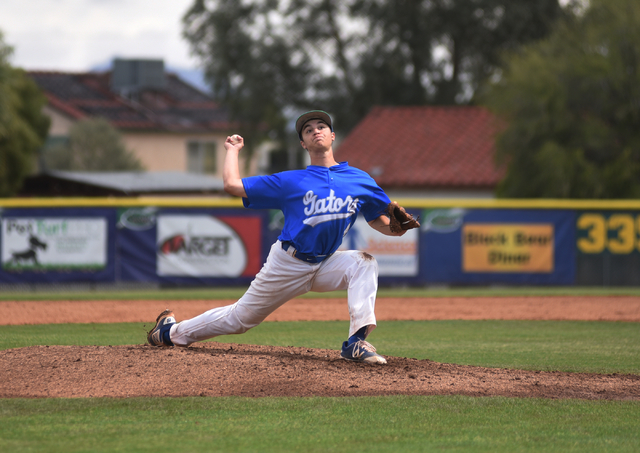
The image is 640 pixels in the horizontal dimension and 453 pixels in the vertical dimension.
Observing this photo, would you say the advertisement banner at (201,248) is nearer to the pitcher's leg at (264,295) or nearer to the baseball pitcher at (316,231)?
the pitcher's leg at (264,295)

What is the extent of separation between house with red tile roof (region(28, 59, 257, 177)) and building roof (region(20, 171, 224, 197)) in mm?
12019

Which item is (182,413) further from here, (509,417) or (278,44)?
(278,44)

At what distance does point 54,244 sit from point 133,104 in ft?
95.3

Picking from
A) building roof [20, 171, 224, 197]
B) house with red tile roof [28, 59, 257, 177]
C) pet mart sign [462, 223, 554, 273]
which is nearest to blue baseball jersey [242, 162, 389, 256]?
pet mart sign [462, 223, 554, 273]

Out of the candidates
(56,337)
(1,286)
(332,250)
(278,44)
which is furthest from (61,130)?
(332,250)

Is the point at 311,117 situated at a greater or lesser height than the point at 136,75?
lesser

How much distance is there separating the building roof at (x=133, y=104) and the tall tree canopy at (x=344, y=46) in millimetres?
10321

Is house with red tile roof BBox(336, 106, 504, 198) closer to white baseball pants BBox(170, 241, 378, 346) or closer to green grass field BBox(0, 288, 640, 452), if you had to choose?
white baseball pants BBox(170, 241, 378, 346)

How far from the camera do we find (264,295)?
17.6 feet

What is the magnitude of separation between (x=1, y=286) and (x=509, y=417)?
1276cm

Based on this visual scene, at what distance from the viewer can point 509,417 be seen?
13.8 ft

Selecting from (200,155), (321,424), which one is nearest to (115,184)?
(200,155)

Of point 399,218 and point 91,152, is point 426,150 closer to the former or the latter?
point 91,152

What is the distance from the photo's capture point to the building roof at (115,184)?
22.1 meters
